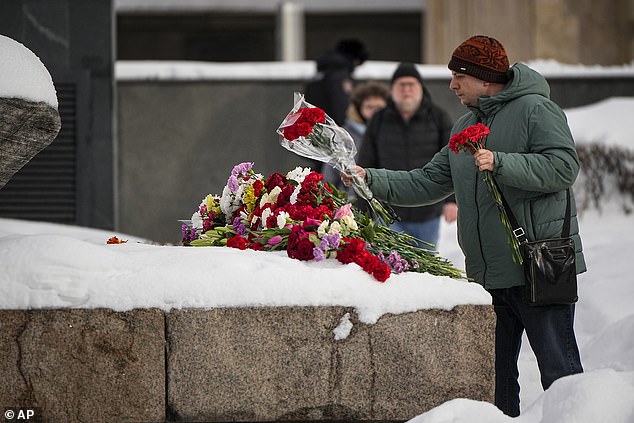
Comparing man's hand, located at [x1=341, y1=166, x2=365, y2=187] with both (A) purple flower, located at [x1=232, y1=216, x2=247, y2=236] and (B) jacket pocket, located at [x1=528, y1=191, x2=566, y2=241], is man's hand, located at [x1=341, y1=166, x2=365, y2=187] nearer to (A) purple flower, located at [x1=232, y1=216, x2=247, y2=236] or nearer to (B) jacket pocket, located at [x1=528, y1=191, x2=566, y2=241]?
(A) purple flower, located at [x1=232, y1=216, x2=247, y2=236]

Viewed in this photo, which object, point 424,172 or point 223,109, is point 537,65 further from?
point 424,172

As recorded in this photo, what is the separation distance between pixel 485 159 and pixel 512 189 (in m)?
0.25

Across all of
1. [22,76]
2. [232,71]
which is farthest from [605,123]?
[22,76]

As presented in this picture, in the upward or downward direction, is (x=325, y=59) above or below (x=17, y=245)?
above

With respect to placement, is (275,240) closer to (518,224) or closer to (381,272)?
(381,272)

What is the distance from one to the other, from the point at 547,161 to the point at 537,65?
825 centimetres

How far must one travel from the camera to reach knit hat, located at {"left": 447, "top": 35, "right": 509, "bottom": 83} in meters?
4.91

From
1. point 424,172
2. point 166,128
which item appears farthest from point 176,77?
point 424,172

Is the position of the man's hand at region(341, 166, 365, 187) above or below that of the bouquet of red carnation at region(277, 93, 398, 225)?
below

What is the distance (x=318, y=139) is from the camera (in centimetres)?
504

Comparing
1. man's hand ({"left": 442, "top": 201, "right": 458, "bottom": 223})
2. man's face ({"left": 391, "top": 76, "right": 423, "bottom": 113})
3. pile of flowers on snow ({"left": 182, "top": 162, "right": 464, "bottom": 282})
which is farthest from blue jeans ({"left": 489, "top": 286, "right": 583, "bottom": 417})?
man's face ({"left": 391, "top": 76, "right": 423, "bottom": 113})

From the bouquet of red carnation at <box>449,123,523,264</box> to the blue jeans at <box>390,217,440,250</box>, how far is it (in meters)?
2.66

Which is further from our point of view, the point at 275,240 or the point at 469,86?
the point at 469,86

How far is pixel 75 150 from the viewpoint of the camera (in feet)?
30.5
